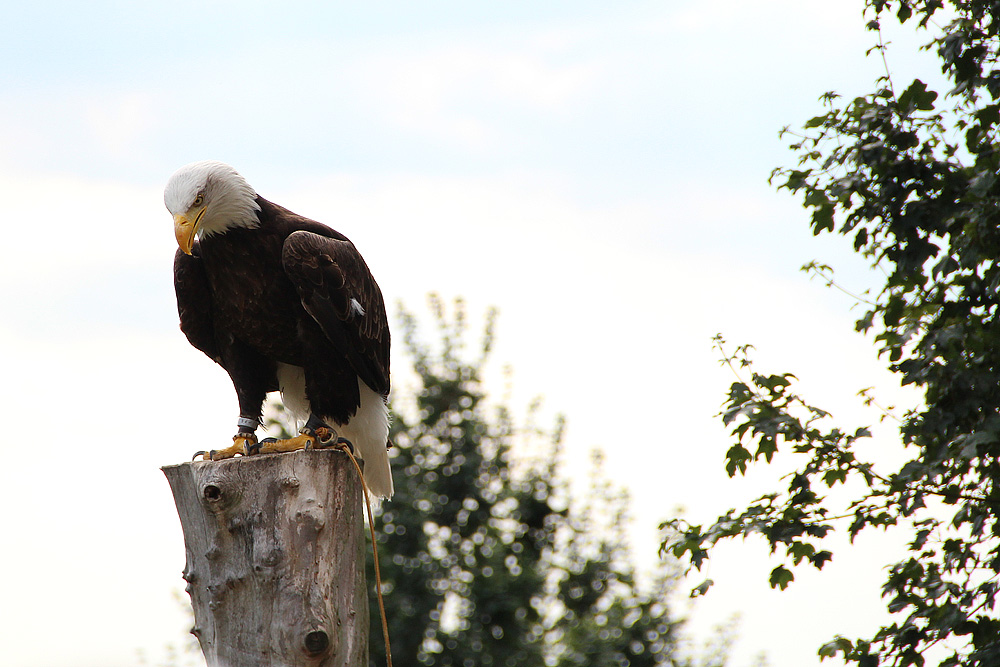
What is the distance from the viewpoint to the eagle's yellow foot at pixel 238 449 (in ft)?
14.3

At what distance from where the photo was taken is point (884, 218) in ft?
15.3

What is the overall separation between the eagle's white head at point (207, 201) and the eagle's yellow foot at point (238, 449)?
0.88 m

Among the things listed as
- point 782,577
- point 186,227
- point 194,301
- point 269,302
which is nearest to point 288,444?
point 269,302

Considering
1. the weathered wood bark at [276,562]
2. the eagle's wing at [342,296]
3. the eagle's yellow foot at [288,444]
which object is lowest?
the weathered wood bark at [276,562]

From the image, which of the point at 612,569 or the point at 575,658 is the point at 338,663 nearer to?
the point at 575,658

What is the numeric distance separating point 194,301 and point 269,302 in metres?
0.49

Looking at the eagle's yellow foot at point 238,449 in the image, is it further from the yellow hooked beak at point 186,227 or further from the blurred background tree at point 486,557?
the blurred background tree at point 486,557

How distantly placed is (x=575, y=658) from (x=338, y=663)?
10462mm

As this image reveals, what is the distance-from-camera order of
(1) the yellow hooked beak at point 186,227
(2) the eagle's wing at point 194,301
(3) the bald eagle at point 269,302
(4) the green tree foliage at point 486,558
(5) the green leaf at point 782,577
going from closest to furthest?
(1) the yellow hooked beak at point 186,227 < (3) the bald eagle at point 269,302 < (5) the green leaf at point 782,577 < (2) the eagle's wing at point 194,301 < (4) the green tree foliage at point 486,558

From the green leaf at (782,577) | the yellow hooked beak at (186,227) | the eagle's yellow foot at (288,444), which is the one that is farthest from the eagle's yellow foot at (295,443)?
the green leaf at (782,577)

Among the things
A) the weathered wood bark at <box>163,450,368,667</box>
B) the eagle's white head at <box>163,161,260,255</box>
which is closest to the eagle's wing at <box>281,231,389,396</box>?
the eagle's white head at <box>163,161,260,255</box>

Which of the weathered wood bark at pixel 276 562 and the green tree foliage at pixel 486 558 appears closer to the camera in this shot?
the weathered wood bark at pixel 276 562

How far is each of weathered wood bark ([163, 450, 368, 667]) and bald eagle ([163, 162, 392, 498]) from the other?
623mm

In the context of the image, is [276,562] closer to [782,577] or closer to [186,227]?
[186,227]
